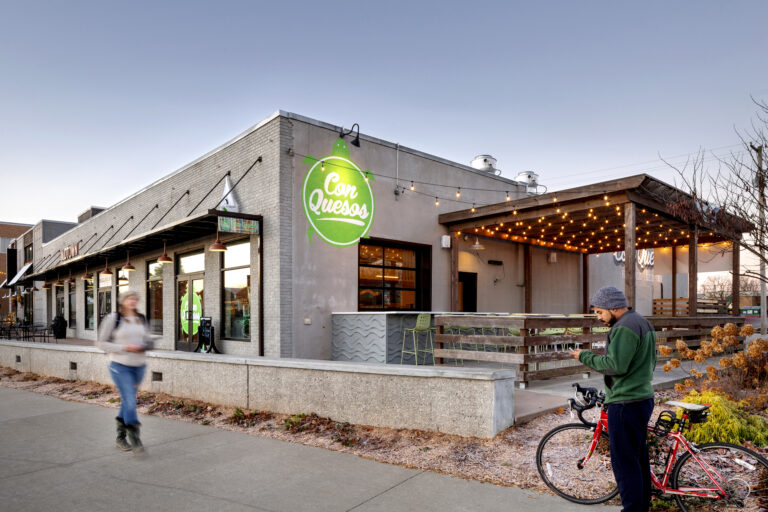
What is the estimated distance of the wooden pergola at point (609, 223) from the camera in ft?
35.3

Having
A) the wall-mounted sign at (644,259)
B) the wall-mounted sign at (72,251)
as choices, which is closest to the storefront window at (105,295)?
the wall-mounted sign at (72,251)

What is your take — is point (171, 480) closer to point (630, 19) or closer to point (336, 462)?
point (336, 462)

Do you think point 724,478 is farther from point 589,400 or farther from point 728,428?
point 728,428

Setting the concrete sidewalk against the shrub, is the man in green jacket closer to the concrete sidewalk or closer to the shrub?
the concrete sidewalk

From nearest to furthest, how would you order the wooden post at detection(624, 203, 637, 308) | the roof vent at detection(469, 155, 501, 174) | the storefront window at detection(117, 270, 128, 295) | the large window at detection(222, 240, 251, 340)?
the wooden post at detection(624, 203, 637, 308) → the large window at detection(222, 240, 251, 340) → the roof vent at detection(469, 155, 501, 174) → the storefront window at detection(117, 270, 128, 295)

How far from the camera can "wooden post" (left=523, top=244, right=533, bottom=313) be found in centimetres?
1762

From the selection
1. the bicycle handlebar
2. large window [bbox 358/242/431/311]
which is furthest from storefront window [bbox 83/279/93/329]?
the bicycle handlebar

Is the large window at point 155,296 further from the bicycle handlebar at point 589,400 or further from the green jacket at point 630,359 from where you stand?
the green jacket at point 630,359

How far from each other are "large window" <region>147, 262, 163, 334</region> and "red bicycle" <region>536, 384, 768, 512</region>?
14.2 meters

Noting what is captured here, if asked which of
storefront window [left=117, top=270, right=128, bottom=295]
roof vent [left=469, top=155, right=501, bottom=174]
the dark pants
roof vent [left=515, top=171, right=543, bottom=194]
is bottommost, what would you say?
the dark pants

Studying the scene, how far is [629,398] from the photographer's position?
11.2 feet

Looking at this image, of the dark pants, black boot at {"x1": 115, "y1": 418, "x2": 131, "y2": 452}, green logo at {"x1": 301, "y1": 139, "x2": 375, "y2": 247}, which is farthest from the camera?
green logo at {"x1": 301, "y1": 139, "x2": 375, "y2": 247}

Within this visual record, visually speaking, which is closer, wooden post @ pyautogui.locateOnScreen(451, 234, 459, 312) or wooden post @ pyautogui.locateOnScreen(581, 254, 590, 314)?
wooden post @ pyautogui.locateOnScreen(451, 234, 459, 312)

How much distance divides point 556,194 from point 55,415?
11.3 metres
